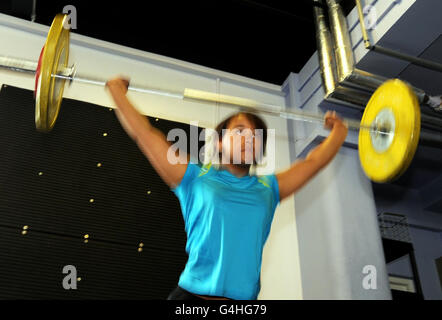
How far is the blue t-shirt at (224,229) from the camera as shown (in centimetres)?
117

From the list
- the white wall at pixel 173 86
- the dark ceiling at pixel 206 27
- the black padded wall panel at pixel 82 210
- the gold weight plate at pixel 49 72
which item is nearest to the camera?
the gold weight plate at pixel 49 72

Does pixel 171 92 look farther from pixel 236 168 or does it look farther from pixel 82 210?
pixel 82 210

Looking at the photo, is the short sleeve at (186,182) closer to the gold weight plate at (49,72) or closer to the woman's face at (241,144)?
the woman's face at (241,144)

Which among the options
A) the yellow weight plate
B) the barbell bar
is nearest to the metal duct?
the yellow weight plate

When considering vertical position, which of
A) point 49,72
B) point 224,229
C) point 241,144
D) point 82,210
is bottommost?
point 224,229

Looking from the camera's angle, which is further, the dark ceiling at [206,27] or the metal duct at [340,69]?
the dark ceiling at [206,27]

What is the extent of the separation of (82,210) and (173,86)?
1.19 m

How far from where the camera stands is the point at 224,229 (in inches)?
48.4

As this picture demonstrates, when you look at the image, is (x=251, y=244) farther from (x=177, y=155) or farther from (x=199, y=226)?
(x=177, y=155)

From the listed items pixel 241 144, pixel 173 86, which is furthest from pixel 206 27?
pixel 241 144

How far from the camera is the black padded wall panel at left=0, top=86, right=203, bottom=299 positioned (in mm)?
2146

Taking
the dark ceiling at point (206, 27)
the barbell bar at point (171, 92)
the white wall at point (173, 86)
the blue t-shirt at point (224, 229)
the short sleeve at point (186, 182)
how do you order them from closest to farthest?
the blue t-shirt at point (224, 229) → the short sleeve at point (186, 182) → the barbell bar at point (171, 92) → the white wall at point (173, 86) → the dark ceiling at point (206, 27)

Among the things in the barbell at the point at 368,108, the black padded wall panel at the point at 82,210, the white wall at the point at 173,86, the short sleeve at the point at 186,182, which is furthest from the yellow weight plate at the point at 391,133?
the black padded wall panel at the point at 82,210

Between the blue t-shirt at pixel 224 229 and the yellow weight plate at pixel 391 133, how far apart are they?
57cm
